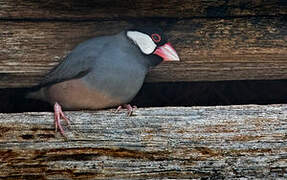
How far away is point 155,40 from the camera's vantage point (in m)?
1.73

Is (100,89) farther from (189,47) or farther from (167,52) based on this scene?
(189,47)

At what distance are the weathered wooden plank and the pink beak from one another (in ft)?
0.39

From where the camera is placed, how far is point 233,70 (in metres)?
1.84

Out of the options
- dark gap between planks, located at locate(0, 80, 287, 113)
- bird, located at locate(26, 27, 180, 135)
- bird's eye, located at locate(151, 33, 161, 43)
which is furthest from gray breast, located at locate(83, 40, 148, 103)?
dark gap between planks, located at locate(0, 80, 287, 113)

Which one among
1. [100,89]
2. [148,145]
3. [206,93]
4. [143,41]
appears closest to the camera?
[148,145]

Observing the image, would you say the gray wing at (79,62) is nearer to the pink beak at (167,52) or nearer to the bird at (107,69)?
the bird at (107,69)

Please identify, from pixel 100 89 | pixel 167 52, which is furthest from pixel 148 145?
pixel 167 52

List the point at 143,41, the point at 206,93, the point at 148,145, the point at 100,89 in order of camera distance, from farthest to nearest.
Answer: the point at 206,93
the point at 143,41
the point at 100,89
the point at 148,145

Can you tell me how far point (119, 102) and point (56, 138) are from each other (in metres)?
0.33

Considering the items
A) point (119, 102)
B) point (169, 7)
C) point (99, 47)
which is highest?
point (169, 7)

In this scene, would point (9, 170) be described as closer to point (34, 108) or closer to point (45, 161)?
point (45, 161)

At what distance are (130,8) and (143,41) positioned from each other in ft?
0.42

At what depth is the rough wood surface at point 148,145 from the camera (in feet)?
4.62

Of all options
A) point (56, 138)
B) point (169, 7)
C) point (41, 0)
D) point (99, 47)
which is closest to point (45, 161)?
point (56, 138)
